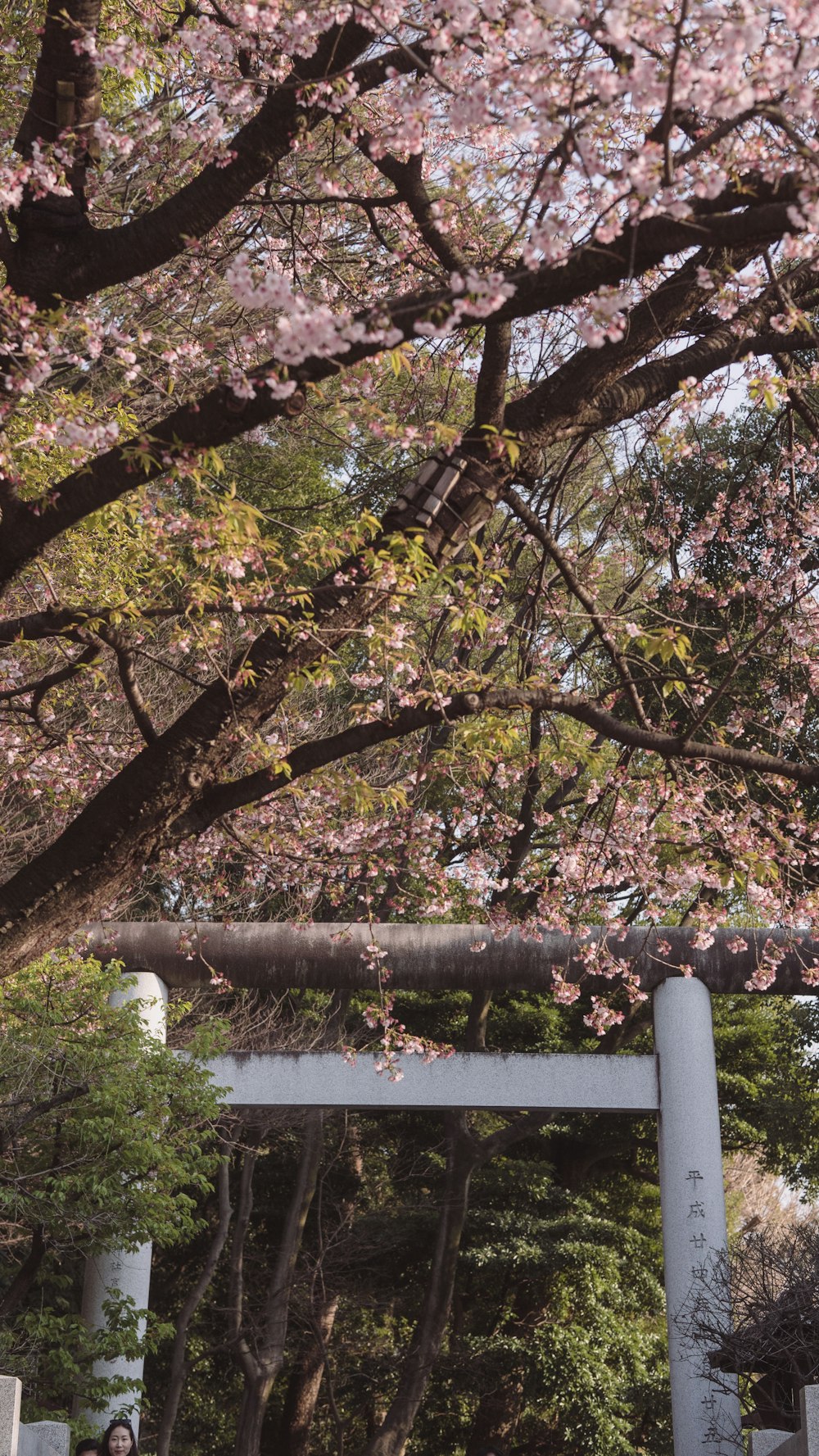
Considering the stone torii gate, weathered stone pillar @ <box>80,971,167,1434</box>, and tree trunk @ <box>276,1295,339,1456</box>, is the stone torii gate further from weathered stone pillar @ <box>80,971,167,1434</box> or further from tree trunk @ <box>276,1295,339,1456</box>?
tree trunk @ <box>276,1295,339,1456</box>

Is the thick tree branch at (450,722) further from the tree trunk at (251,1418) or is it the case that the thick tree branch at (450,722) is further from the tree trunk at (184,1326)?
the tree trunk at (251,1418)

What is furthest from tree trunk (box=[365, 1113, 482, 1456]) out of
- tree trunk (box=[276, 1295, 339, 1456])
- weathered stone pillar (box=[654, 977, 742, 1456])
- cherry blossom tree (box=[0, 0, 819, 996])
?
cherry blossom tree (box=[0, 0, 819, 996])

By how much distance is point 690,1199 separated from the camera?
7035mm

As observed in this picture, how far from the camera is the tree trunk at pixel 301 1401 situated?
10781 millimetres

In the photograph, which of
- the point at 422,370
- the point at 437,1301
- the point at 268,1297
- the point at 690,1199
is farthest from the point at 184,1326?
the point at 422,370

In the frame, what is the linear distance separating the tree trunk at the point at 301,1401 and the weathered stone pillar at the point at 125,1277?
3.77 metres

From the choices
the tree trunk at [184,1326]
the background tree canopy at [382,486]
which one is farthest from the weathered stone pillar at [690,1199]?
the tree trunk at [184,1326]

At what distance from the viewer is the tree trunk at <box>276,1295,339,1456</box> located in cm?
1078

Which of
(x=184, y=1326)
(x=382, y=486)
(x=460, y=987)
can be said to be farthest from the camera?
(x=184, y=1326)

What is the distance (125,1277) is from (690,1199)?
Result: 9.93ft

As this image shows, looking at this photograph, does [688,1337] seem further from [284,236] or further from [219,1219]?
[284,236]

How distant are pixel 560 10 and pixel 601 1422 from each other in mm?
9286

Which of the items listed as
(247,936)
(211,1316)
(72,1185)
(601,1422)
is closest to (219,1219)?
(211,1316)

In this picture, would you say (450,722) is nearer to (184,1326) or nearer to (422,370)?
(422,370)
